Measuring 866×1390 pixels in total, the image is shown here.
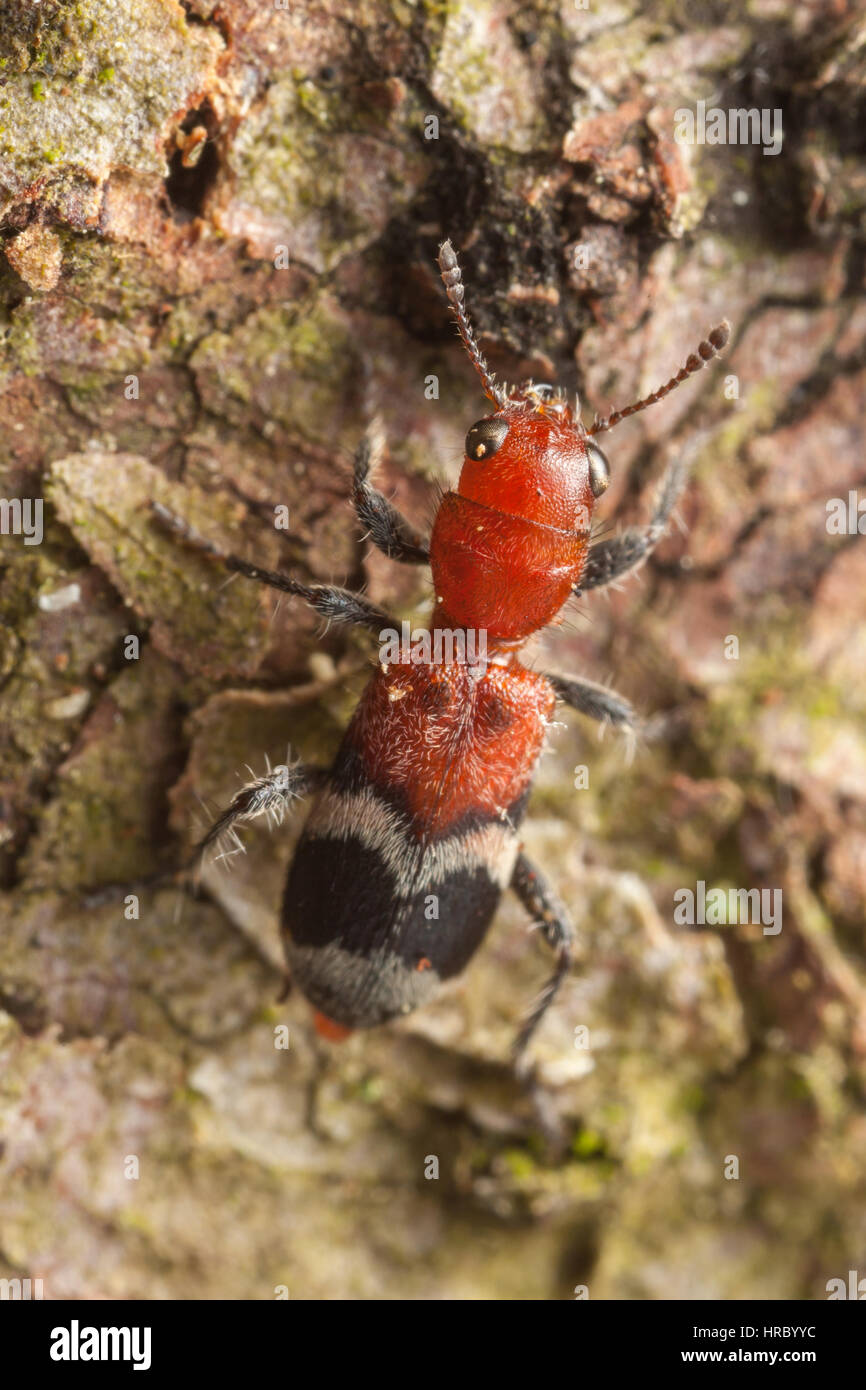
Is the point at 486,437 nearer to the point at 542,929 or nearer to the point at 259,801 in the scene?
the point at 259,801

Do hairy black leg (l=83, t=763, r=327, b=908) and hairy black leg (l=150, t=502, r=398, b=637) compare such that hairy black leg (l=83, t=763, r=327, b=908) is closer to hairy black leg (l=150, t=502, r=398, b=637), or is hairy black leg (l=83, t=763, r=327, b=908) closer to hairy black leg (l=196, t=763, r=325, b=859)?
hairy black leg (l=196, t=763, r=325, b=859)

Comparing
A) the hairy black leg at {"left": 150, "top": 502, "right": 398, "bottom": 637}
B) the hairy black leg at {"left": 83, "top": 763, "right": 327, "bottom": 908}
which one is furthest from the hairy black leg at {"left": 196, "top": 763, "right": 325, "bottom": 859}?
the hairy black leg at {"left": 150, "top": 502, "right": 398, "bottom": 637}

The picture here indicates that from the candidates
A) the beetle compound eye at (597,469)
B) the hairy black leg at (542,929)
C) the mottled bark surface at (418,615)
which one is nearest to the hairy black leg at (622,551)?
the mottled bark surface at (418,615)

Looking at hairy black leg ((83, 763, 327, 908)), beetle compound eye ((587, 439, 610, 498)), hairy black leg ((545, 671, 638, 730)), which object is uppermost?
beetle compound eye ((587, 439, 610, 498))

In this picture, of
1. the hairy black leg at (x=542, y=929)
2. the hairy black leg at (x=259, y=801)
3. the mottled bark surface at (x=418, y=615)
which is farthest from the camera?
the hairy black leg at (x=542, y=929)

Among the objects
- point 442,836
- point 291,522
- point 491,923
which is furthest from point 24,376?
point 491,923

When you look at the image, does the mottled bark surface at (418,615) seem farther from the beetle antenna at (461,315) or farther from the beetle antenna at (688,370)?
the beetle antenna at (688,370)
